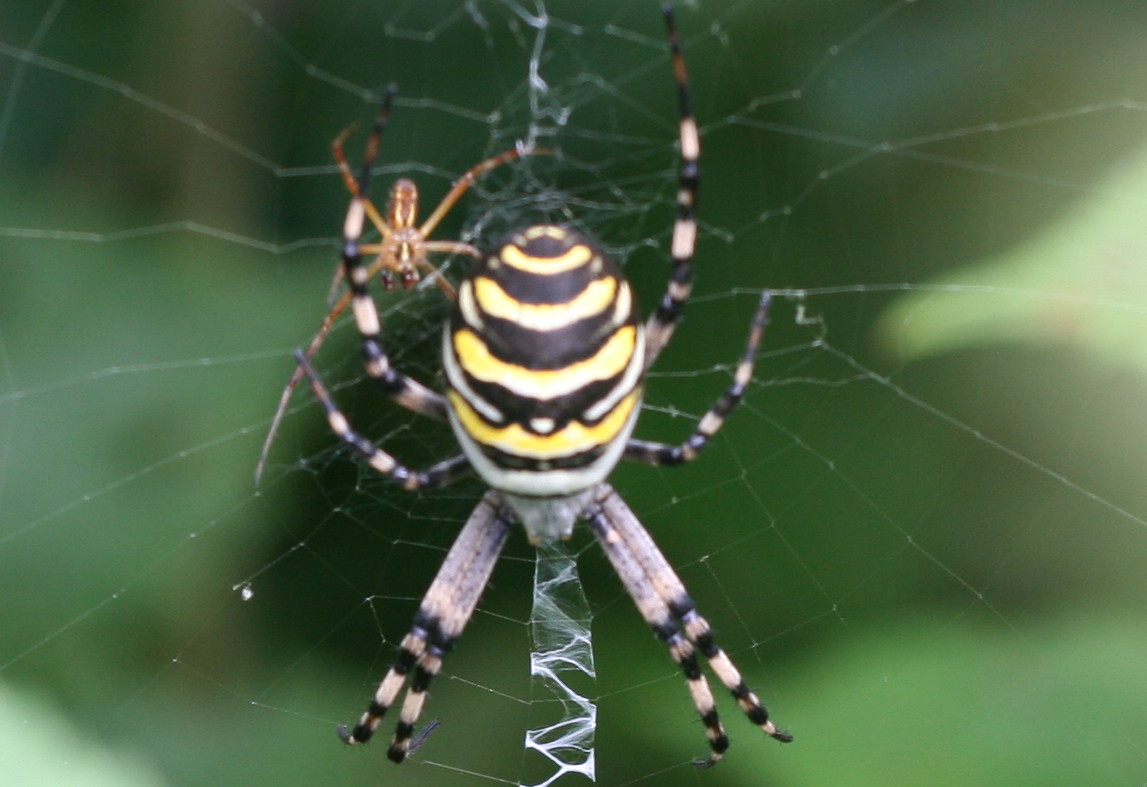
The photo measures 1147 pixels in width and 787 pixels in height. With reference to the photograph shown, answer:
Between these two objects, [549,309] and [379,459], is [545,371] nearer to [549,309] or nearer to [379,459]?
[549,309]

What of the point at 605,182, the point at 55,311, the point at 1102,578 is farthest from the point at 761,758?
the point at 55,311

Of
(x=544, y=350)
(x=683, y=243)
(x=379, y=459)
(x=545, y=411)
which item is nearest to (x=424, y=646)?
(x=379, y=459)

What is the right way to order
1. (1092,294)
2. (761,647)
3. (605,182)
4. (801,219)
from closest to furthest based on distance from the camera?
(1092,294)
(761,647)
(801,219)
(605,182)

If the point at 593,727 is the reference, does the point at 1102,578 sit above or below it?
above

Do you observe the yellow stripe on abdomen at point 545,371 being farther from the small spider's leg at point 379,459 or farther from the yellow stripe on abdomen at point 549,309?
the small spider's leg at point 379,459

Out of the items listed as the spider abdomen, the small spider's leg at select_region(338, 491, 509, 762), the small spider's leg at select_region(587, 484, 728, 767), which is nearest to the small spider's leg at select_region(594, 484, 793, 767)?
the small spider's leg at select_region(587, 484, 728, 767)

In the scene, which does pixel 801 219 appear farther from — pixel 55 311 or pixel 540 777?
pixel 55 311
